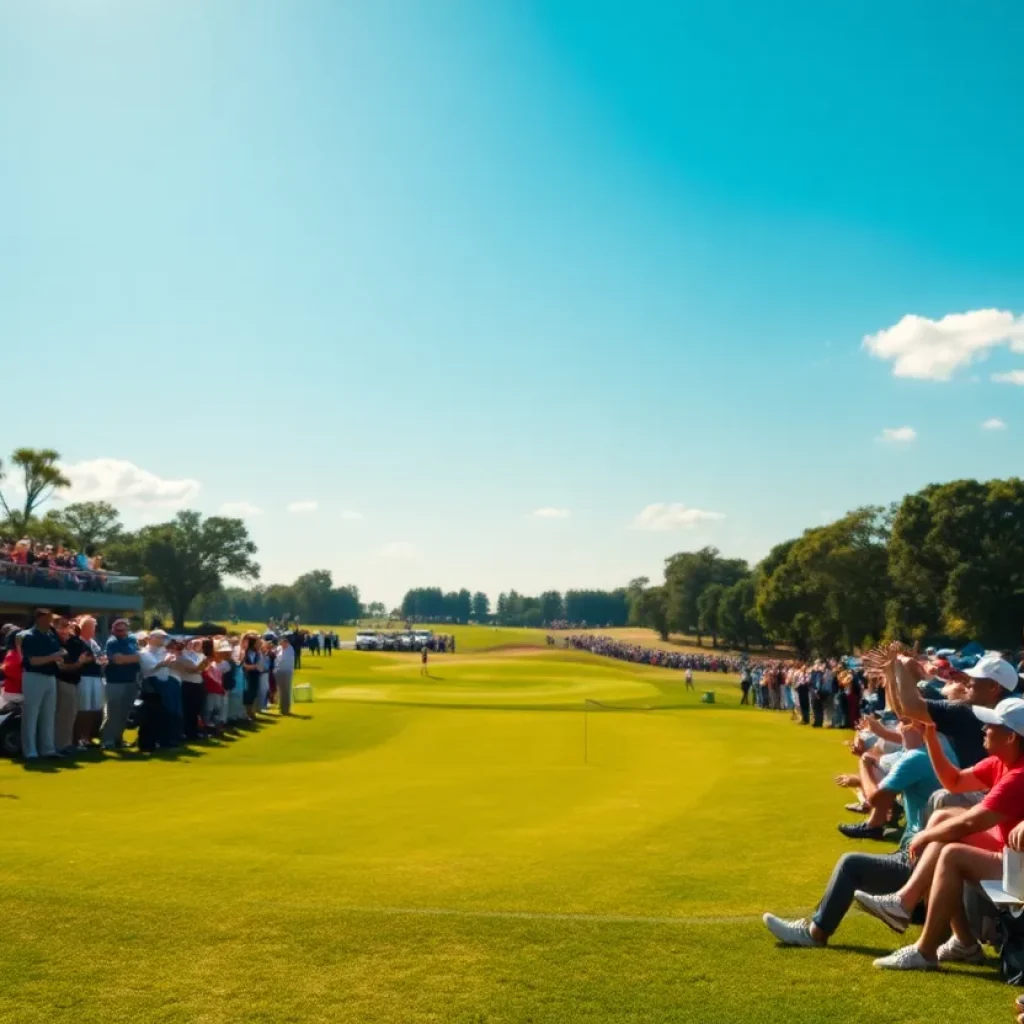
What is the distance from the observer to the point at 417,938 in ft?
23.3

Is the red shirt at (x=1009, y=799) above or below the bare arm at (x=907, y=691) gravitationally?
below

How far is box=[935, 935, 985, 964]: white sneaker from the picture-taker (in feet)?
21.9

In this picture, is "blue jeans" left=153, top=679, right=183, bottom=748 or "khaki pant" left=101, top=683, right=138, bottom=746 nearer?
"khaki pant" left=101, top=683, right=138, bottom=746

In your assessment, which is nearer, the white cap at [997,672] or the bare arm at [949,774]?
the white cap at [997,672]

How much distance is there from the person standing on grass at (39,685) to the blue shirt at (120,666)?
1.72 metres

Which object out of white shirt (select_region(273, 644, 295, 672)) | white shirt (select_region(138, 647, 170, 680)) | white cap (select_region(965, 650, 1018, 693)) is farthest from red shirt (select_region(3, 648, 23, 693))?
white cap (select_region(965, 650, 1018, 693))

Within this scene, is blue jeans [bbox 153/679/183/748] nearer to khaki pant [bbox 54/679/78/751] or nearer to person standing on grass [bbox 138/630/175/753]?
person standing on grass [bbox 138/630/175/753]

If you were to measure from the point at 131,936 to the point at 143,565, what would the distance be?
11973 cm

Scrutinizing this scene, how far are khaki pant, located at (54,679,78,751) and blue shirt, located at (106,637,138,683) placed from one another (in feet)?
3.76

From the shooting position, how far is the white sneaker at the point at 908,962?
21.7 ft

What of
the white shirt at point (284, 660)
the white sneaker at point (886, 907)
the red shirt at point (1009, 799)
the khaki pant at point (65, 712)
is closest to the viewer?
the red shirt at point (1009, 799)

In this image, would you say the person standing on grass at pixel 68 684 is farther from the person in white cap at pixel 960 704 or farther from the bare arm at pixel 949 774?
the bare arm at pixel 949 774

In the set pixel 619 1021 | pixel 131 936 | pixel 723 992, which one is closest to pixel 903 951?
pixel 723 992

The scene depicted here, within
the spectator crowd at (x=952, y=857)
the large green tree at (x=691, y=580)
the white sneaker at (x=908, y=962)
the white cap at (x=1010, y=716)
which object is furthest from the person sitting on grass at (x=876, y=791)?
the large green tree at (x=691, y=580)
